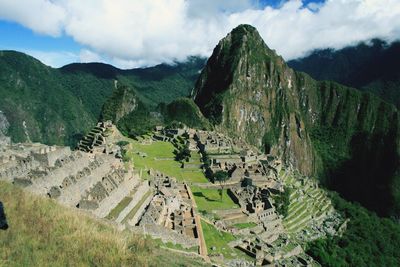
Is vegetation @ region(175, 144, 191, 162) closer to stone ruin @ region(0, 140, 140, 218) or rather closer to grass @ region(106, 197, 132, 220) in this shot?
stone ruin @ region(0, 140, 140, 218)

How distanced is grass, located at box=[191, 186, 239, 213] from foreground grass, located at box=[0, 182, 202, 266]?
3042 centimetres

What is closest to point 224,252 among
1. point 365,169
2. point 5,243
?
point 5,243

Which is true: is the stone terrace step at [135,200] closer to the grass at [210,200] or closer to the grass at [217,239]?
the grass at [217,239]

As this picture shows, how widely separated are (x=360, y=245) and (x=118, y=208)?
4581 cm

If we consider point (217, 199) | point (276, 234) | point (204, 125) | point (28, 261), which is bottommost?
point (276, 234)

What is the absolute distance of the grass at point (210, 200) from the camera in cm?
4260

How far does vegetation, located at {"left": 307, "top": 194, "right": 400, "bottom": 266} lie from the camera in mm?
48487

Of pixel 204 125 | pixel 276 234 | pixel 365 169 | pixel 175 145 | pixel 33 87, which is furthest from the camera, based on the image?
pixel 365 169

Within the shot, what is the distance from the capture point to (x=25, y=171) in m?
28.2

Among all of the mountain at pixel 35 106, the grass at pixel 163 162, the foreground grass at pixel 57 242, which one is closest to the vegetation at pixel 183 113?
the mountain at pixel 35 106

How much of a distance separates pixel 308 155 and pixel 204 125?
79.7 metres

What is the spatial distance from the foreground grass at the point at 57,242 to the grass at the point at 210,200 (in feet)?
99.8

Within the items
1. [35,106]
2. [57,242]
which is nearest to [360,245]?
[57,242]

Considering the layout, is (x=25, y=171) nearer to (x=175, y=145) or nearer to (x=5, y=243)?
(x=5, y=243)
